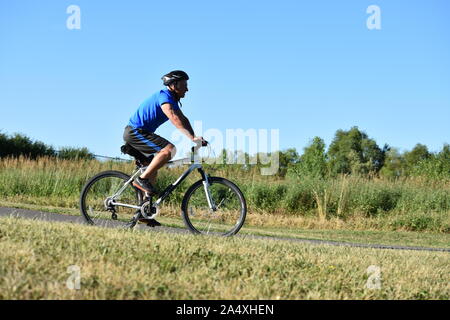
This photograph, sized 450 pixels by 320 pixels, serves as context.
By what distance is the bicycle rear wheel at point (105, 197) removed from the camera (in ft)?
25.2

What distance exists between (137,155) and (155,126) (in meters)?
0.51

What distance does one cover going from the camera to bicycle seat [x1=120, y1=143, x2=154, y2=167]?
748cm

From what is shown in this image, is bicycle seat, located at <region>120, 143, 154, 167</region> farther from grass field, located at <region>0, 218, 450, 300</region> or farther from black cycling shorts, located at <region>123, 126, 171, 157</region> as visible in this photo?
grass field, located at <region>0, 218, 450, 300</region>

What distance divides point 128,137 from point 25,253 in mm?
2917

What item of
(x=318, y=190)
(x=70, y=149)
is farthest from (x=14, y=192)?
(x=70, y=149)

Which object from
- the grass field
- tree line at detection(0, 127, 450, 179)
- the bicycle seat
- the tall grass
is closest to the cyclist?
the bicycle seat

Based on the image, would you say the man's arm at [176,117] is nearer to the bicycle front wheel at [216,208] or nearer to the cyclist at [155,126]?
the cyclist at [155,126]

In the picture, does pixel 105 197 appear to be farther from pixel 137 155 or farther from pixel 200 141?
pixel 200 141

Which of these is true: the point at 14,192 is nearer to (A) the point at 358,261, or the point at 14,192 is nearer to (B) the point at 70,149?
(B) the point at 70,149

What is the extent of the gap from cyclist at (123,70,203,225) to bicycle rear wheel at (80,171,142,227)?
1.28ft

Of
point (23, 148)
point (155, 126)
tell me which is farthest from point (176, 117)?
point (23, 148)

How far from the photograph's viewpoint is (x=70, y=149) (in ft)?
99.9

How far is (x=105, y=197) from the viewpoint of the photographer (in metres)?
7.84
